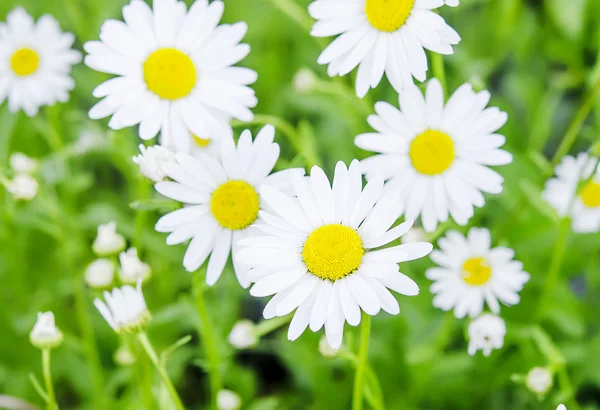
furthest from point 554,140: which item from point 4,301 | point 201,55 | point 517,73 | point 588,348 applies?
point 4,301

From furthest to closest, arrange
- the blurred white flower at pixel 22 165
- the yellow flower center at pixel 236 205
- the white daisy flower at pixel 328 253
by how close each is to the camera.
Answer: the blurred white flower at pixel 22 165
the yellow flower center at pixel 236 205
the white daisy flower at pixel 328 253

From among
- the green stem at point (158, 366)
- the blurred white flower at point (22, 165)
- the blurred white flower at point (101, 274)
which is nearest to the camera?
the green stem at point (158, 366)

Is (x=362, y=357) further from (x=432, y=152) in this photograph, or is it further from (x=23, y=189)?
(x=23, y=189)

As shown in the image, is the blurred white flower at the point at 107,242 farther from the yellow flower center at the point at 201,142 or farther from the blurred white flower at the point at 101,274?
the yellow flower center at the point at 201,142

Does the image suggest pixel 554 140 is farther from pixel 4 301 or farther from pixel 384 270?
pixel 4 301

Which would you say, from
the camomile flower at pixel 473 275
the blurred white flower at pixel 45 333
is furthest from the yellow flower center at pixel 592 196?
the blurred white flower at pixel 45 333

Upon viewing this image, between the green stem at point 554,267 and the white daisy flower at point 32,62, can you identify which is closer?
the green stem at point 554,267
